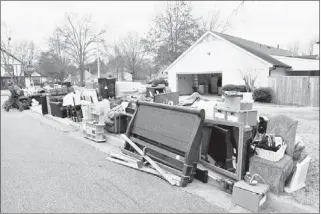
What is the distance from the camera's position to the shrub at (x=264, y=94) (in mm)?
15266

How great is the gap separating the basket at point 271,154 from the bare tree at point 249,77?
513 inches

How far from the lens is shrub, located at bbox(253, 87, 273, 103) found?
15266mm

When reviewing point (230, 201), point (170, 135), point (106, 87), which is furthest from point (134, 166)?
point (106, 87)

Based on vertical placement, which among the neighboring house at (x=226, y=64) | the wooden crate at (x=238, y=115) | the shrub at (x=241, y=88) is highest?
the neighboring house at (x=226, y=64)

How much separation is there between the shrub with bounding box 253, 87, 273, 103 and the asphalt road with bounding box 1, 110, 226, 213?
1234 centimetres

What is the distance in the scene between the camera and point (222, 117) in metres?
4.57

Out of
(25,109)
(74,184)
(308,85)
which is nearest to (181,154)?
(74,184)

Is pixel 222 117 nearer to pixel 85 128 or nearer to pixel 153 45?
pixel 85 128

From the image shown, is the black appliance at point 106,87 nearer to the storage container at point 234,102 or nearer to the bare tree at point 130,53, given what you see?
the storage container at point 234,102

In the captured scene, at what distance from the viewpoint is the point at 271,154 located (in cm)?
362

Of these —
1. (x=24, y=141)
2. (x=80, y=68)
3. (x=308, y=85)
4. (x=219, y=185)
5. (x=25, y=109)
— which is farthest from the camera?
(x=80, y=68)

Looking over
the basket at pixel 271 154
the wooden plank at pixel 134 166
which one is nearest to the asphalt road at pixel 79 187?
the wooden plank at pixel 134 166

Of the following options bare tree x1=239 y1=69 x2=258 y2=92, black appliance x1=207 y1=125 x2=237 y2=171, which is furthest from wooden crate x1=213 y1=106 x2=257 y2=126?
bare tree x1=239 y1=69 x2=258 y2=92

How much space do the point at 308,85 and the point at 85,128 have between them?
1228cm
